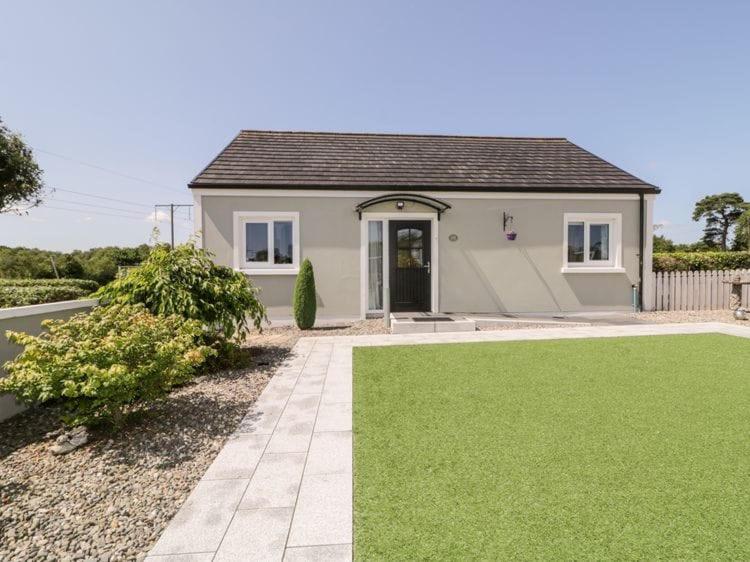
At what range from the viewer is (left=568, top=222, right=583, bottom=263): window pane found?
1050 cm

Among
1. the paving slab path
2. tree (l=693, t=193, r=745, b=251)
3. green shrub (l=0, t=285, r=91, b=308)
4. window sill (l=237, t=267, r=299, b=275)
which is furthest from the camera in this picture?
tree (l=693, t=193, r=745, b=251)

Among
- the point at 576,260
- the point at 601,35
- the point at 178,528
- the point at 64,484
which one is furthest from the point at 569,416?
the point at 601,35

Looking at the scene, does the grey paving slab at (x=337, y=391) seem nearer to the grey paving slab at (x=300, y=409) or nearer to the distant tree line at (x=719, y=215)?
the grey paving slab at (x=300, y=409)

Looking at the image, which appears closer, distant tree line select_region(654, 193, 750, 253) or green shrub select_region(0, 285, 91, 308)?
green shrub select_region(0, 285, 91, 308)

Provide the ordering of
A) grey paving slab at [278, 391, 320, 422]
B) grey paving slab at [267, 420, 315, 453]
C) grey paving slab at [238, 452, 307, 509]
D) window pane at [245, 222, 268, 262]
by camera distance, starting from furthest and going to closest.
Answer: window pane at [245, 222, 268, 262]
grey paving slab at [278, 391, 320, 422]
grey paving slab at [267, 420, 315, 453]
grey paving slab at [238, 452, 307, 509]

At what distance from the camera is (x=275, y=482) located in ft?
8.53

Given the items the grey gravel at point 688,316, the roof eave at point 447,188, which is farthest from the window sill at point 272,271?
the grey gravel at point 688,316

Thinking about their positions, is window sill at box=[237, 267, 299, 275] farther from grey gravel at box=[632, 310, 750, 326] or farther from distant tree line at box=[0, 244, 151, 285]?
distant tree line at box=[0, 244, 151, 285]

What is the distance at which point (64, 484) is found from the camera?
2.71 metres

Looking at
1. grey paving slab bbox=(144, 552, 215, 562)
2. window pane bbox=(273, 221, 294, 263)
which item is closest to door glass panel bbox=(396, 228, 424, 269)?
window pane bbox=(273, 221, 294, 263)

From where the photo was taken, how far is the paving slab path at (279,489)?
6.45ft

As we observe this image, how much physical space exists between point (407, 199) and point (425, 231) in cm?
105

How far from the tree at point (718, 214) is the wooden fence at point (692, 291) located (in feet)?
172

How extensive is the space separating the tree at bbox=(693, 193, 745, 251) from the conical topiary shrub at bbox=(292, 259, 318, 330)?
62767 mm
